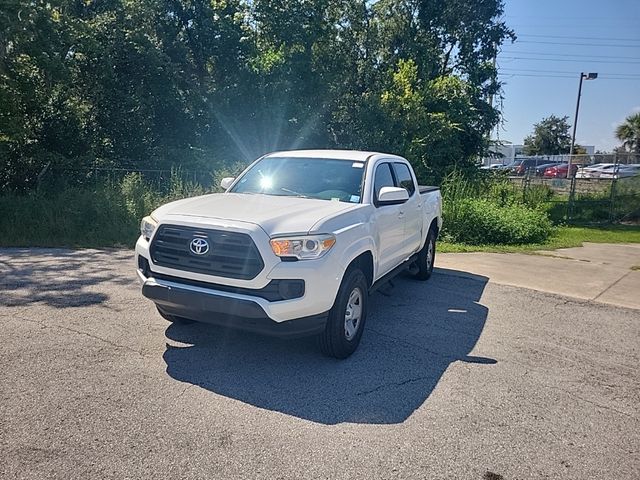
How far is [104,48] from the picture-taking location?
17.8m

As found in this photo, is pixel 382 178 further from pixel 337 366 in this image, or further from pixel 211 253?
pixel 211 253

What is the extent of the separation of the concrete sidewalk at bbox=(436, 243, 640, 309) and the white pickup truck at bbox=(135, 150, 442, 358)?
3.84 m

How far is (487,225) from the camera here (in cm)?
1262

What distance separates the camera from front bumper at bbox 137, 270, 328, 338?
4023 millimetres

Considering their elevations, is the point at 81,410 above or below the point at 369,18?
below

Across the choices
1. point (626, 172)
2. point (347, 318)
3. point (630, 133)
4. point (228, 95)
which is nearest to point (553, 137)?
point (630, 133)

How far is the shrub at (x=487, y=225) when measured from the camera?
12.6 metres

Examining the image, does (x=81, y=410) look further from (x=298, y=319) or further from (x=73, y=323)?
(x=73, y=323)

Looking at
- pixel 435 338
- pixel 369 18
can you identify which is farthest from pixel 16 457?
pixel 369 18

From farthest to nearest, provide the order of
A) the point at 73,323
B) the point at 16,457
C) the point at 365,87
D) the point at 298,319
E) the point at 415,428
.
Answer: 1. the point at 365,87
2. the point at 73,323
3. the point at 298,319
4. the point at 415,428
5. the point at 16,457

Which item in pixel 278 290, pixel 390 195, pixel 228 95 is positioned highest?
pixel 228 95

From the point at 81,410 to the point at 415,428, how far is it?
7.65 ft

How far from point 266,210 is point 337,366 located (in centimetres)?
154

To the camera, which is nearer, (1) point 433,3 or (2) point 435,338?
(2) point 435,338
